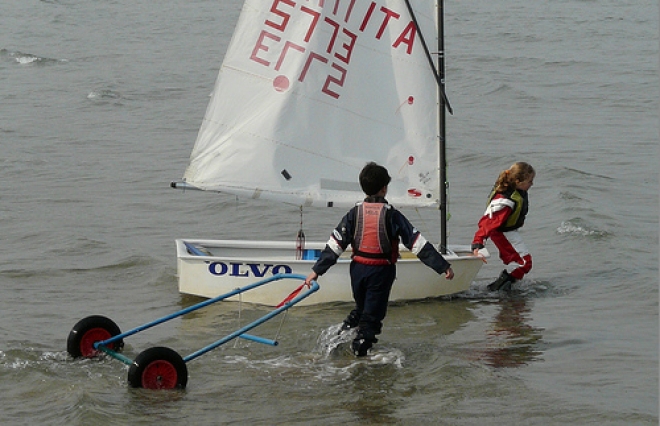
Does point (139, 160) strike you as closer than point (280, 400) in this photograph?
No

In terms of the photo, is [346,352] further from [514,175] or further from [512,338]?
[514,175]

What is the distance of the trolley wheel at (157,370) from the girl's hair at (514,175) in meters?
3.96

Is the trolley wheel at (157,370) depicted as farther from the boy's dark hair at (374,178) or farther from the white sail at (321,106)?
the white sail at (321,106)

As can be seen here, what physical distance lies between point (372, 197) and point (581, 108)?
51.5ft

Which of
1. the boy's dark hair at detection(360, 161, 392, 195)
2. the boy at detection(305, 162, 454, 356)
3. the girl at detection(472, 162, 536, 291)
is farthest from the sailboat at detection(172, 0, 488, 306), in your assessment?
the boy's dark hair at detection(360, 161, 392, 195)

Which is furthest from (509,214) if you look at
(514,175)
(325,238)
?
(325,238)

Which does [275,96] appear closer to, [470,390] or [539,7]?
[470,390]

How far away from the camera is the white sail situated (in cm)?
970

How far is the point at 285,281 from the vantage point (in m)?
9.62

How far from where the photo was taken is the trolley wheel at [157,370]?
278 inches

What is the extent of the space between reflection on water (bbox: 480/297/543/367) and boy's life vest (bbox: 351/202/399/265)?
143 cm

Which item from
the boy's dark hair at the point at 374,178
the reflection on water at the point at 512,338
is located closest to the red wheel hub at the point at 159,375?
the boy's dark hair at the point at 374,178

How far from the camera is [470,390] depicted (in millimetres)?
7453

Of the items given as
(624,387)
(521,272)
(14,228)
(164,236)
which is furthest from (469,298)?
(14,228)
